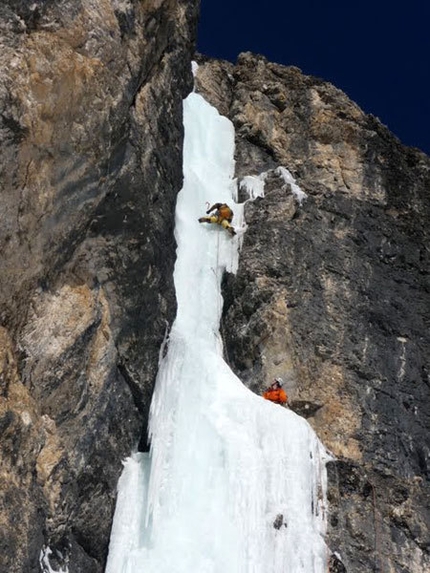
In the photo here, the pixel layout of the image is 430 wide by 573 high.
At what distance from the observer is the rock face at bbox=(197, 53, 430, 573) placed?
1116 centimetres

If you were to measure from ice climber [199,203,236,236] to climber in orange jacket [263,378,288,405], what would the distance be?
10.6 ft

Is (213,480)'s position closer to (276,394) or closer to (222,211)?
(276,394)

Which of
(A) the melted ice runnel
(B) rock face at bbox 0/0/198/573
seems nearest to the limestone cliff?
(B) rock face at bbox 0/0/198/573

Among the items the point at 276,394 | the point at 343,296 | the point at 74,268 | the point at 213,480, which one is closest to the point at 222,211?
the point at 343,296

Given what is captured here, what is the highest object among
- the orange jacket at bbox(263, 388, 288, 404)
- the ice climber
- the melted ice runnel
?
the ice climber

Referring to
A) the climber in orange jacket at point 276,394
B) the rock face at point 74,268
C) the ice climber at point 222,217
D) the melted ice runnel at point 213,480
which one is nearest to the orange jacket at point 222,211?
the ice climber at point 222,217

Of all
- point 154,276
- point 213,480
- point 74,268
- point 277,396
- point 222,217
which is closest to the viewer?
point 74,268

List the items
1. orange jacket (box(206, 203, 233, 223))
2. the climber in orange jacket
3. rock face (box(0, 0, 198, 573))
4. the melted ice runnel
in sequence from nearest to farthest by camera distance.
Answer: rock face (box(0, 0, 198, 573)), the melted ice runnel, the climber in orange jacket, orange jacket (box(206, 203, 233, 223))

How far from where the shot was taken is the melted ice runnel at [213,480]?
378 inches

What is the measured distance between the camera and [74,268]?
9453 mm

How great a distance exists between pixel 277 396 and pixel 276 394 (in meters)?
0.04

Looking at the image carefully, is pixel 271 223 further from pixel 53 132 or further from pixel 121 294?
pixel 53 132

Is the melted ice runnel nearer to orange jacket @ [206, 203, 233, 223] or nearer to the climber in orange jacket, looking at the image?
the climber in orange jacket

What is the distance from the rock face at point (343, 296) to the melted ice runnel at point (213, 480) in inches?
20.1
